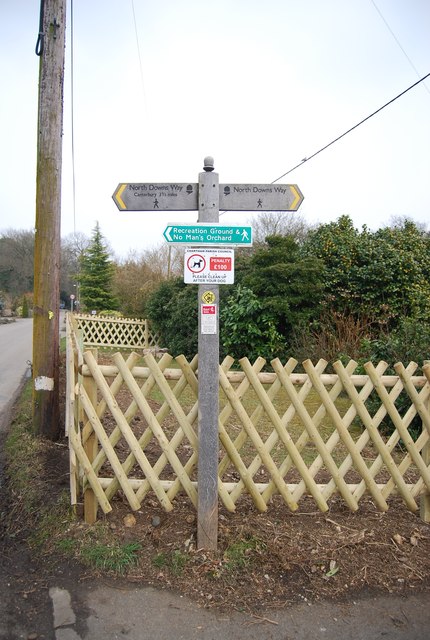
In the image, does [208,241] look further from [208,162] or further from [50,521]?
[50,521]

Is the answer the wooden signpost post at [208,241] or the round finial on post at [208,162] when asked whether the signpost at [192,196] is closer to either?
the wooden signpost post at [208,241]

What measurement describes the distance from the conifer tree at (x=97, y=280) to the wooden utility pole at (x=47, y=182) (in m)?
Result: 30.4

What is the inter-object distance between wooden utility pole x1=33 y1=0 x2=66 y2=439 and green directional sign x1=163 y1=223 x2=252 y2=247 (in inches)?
101

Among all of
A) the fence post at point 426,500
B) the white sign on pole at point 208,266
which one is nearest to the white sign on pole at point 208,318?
the white sign on pole at point 208,266

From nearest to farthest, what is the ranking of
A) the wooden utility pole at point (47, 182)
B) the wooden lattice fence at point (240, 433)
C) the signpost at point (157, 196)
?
the signpost at point (157, 196)
the wooden lattice fence at point (240, 433)
the wooden utility pole at point (47, 182)

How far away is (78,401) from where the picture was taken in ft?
12.3

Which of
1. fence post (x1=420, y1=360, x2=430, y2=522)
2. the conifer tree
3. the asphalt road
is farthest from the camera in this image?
the conifer tree

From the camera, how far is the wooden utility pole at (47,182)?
197 inches

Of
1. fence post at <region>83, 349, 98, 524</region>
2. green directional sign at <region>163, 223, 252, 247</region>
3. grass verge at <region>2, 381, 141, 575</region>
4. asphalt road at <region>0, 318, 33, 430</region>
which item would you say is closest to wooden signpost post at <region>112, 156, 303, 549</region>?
green directional sign at <region>163, 223, 252, 247</region>

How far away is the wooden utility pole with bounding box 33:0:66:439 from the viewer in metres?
5.00

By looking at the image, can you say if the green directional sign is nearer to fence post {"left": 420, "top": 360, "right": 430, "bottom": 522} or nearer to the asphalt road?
fence post {"left": 420, "top": 360, "right": 430, "bottom": 522}

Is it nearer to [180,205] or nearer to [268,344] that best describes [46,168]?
[180,205]

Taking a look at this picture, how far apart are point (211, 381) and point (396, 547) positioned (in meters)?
1.74

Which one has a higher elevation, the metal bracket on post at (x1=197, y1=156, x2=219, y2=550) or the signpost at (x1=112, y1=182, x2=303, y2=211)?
the signpost at (x1=112, y1=182, x2=303, y2=211)
